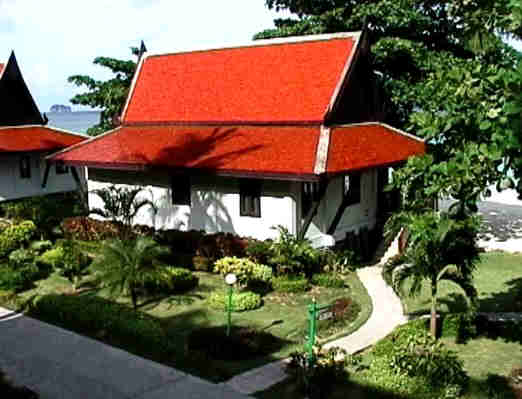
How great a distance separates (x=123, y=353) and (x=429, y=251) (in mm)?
6599

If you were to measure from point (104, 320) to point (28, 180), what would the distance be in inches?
785

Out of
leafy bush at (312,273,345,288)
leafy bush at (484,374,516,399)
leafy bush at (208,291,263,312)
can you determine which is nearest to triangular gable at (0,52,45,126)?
leafy bush at (208,291,263,312)

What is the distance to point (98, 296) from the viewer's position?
669 inches

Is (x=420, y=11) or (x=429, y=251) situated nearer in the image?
(x=429, y=251)

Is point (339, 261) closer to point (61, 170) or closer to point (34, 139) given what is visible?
point (34, 139)

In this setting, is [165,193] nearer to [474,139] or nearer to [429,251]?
[429,251]

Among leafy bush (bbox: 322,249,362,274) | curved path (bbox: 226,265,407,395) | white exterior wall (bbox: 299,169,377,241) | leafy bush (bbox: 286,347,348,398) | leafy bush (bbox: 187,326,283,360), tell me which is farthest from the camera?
white exterior wall (bbox: 299,169,377,241)

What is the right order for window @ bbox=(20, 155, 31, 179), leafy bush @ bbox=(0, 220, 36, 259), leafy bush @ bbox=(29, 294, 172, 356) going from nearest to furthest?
leafy bush @ bbox=(29, 294, 172, 356), leafy bush @ bbox=(0, 220, 36, 259), window @ bbox=(20, 155, 31, 179)

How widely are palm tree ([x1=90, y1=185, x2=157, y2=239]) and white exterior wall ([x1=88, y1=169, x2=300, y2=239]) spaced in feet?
1.75

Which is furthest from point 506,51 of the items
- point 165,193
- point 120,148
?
point 120,148

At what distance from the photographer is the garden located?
13062mm

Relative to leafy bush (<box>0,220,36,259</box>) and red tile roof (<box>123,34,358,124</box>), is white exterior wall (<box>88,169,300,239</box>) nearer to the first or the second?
red tile roof (<box>123,34,358,124</box>)

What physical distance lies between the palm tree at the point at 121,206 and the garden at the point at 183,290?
145 millimetres

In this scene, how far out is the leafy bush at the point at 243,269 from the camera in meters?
17.5
